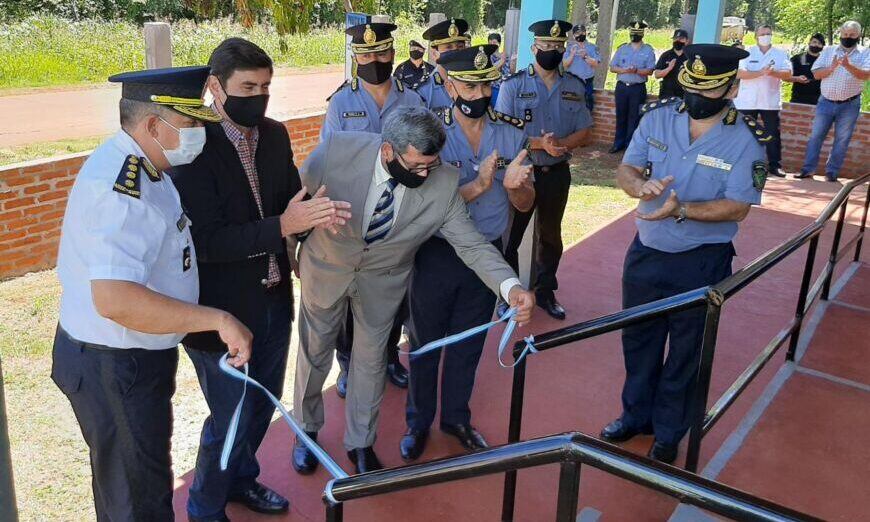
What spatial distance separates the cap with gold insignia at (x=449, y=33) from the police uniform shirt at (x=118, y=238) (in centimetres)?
371

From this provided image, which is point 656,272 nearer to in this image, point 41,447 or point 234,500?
point 234,500

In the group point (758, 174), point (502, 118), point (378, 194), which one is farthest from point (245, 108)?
point (758, 174)

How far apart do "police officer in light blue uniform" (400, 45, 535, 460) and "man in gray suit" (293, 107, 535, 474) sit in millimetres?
201

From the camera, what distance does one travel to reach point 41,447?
3.49 m

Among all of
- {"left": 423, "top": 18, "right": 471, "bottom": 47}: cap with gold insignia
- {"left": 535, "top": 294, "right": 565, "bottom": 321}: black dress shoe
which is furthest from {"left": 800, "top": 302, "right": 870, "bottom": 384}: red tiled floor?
{"left": 423, "top": 18, "right": 471, "bottom": 47}: cap with gold insignia

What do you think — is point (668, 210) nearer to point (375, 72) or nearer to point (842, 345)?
point (375, 72)

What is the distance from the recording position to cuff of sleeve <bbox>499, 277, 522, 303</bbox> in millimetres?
2830

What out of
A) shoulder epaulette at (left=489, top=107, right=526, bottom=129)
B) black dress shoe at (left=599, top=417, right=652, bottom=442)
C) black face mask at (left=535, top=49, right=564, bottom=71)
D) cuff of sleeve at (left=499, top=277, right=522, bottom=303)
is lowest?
black dress shoe at (left=599, top=417, right=652, bottom=442)

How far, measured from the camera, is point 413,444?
3.46m

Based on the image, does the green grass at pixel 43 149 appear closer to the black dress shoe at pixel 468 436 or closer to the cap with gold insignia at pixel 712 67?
the black dress shoe at pixel 468 436

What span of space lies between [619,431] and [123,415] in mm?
2267

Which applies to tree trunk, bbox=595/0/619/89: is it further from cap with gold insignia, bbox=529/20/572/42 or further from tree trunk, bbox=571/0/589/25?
cap with gold insignia, bbox=529/20/572/42

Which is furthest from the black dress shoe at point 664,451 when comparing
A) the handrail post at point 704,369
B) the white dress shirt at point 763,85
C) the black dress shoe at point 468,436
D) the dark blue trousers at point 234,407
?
the white dress shirt at point 763,85

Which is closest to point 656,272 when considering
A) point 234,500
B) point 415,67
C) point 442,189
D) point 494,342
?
point 442,189
